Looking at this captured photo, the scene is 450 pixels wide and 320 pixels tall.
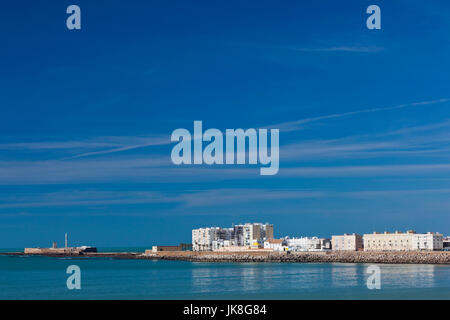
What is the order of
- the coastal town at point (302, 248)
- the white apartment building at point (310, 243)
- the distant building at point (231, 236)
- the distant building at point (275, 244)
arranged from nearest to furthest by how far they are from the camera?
the coastal town at point (302, 248) < the distant building at point (275, 244) < the white apartment building at point (310, 243) < the distant building at point (231, 236)

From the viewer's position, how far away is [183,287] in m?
48.9

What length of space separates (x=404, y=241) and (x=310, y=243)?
69.4 ft

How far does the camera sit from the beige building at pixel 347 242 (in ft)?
375

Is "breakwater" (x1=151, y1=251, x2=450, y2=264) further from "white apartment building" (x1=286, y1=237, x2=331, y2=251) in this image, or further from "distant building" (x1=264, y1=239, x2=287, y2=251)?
"white apartment building" (x1=286, y1=237, x2=331, y2=251)

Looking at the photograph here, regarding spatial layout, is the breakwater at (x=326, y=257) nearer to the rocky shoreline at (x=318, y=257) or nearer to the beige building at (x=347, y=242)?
the rocky shoreline at (x=318, y=257)

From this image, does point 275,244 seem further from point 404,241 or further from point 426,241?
point 426,241

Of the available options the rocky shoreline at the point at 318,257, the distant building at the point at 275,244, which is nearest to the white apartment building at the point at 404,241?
the rocky shoreline at the point at 318,257

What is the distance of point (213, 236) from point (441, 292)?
96685 millimetres

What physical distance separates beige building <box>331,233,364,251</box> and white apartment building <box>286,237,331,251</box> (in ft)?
12.6

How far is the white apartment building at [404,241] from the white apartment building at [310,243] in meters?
12.8

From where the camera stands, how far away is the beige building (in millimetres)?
114287
